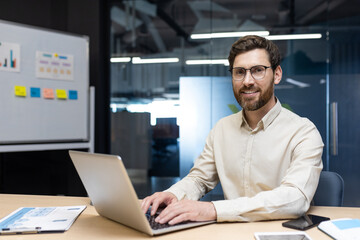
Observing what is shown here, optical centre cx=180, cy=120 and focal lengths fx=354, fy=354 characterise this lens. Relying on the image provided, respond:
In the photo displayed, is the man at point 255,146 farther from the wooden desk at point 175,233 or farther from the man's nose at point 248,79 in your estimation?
the wooden desk at point 175,233

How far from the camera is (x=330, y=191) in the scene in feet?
5.19

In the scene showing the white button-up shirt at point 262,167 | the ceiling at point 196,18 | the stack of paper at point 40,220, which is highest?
the ceiling at point 196,18

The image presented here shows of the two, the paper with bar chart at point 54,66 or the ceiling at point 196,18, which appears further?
the ceiling at point 196,18

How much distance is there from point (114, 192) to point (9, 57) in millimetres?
2381

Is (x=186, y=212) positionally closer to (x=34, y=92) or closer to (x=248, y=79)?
(x=248, y=79)

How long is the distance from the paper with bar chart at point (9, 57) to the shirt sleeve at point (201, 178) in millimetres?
1980

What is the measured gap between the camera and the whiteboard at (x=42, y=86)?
2957 millimetres

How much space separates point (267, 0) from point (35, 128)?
2.95 metres

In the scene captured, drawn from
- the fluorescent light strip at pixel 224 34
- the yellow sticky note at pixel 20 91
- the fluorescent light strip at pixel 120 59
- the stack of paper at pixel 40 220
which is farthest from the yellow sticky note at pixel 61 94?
the stack of paper at pixel 40 220

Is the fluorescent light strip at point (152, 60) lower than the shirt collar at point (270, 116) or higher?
higher

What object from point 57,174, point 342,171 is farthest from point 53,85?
point 342,171

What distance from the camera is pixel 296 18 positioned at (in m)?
4.14

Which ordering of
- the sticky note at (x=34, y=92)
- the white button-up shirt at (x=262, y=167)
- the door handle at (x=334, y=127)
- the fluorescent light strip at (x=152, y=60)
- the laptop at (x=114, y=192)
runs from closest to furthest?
the laptop at (x=114, y=192)
the white button-up shirt at (x=262, y=167)
the sticky note at (x=34, y=92)
the door handle at (x=334, y=127)
the fluorescent light strip at (x=152, y=60)

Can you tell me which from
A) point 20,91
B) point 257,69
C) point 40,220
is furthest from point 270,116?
point 20,91
